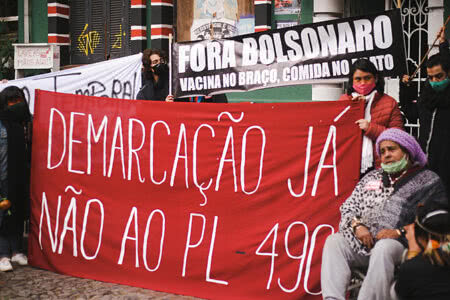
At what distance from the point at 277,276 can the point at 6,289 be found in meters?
2.33

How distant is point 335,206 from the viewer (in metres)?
4.97

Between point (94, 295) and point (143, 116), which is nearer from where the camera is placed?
point (94, 295)

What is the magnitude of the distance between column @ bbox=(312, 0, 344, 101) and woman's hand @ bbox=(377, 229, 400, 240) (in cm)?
682

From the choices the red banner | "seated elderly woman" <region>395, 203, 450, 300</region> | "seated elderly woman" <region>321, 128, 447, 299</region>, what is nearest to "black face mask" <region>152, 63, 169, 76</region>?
the red banner

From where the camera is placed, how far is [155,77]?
698 centimetres

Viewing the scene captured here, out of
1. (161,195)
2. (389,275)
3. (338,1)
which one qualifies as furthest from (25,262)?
(338,1)

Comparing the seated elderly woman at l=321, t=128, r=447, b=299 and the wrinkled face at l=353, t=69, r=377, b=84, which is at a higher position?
the wrinkled face at l=353, t=69, r=377, b=84

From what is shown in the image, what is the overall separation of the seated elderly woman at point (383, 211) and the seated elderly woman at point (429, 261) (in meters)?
0.94

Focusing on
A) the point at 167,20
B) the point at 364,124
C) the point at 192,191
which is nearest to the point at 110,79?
the point at 192,191

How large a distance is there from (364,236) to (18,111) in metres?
3.62

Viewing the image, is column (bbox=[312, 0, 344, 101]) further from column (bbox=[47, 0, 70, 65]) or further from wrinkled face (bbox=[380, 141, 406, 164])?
wrinkled face (bbox=[380, 141, 406, 164])

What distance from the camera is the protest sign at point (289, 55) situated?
5230mm

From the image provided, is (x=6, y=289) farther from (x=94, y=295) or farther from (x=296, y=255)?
(x=296, y=255)

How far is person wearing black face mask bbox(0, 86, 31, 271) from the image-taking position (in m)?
6.48
